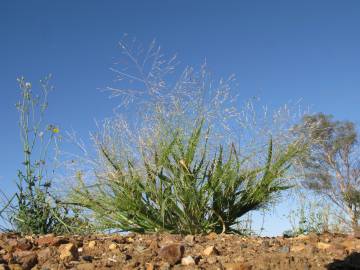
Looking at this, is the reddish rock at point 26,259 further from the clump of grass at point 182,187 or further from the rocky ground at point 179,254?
the clump of grass at point 182,187

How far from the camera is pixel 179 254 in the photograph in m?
2.78

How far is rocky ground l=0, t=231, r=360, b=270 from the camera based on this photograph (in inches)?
104

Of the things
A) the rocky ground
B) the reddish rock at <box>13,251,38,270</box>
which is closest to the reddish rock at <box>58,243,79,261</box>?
the rocky ground

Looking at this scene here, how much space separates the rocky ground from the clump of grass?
659mm

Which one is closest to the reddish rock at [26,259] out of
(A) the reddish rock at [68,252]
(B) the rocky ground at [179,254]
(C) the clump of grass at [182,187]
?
(B) the rocky ground at [179,254]

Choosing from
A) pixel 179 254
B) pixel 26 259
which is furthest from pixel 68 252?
pixel 179 254

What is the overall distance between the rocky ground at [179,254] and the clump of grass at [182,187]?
66 centimetres

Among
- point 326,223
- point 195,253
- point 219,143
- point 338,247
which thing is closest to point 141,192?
point 219,143

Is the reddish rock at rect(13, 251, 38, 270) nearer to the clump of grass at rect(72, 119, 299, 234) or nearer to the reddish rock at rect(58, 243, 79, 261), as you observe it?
the reddish rock at rect(58, 243, 79, 261)

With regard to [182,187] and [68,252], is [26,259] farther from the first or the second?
[182,187]

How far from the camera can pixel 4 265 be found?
278 centimetres

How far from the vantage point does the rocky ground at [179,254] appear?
264 cm

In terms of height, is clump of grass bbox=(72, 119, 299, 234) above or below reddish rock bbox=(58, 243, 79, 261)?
above

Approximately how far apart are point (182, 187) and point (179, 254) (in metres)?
1.20
